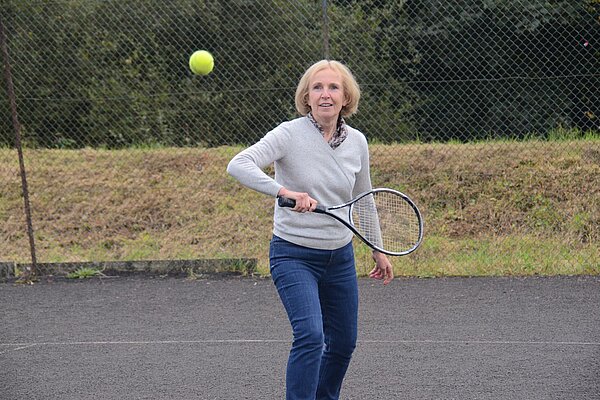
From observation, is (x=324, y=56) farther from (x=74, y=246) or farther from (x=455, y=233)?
(x=74, y=246)

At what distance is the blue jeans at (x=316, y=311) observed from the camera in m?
3.78

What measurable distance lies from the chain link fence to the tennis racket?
189 inches

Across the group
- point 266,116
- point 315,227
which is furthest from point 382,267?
point 266,116

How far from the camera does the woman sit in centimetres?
380

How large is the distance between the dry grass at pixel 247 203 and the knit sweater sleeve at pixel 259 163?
528 centimetres

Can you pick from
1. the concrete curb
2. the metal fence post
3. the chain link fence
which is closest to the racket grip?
the concrete curb

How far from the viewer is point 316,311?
382 centimetres

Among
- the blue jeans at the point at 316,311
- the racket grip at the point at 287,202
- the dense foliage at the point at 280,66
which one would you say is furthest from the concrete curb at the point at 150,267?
the racket grip at the point at 287,202

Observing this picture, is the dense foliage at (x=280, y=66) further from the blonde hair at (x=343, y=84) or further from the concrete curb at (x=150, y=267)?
the blonde hair at (x=343, y=84)

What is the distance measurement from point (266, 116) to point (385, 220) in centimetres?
610

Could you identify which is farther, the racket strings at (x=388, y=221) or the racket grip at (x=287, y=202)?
the racket strings at (x=388, y=221)

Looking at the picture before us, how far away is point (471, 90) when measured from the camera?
34.6ft

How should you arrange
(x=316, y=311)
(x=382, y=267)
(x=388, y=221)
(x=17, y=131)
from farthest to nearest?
1. (x=17, y=131)
2. (x=388, y=221)
3. (x=382, y=267)
4. (x=316, y=311)

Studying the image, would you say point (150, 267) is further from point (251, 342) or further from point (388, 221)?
point (388, 221)
